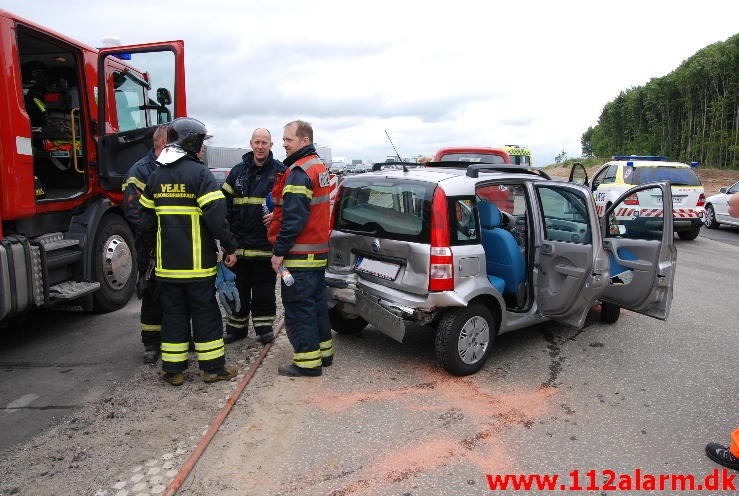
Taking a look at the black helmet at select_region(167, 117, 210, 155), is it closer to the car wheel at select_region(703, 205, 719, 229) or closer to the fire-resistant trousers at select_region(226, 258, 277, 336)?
the fire-resistant trousers at select_region(226, 258, 277, 336)

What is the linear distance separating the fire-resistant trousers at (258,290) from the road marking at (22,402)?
1670mm

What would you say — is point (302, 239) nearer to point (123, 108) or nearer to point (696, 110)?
point (123, 108)

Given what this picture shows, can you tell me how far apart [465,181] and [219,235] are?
1912 mm

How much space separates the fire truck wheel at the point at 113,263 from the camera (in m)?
5.90

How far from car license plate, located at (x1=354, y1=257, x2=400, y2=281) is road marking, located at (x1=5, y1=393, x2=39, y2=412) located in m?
2.59

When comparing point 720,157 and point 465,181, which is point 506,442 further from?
point 720,157

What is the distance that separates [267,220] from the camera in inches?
184

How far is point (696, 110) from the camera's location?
33875 mm

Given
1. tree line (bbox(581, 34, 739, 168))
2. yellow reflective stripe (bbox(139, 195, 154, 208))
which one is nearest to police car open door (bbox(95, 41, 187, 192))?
yellow reflective stripe (bbox(139, 195, 154, 208))

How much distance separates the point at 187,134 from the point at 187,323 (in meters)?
1.39

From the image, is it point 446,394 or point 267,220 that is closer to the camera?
point 446,394

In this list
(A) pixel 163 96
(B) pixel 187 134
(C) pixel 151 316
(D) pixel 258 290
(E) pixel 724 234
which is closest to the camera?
(B) pixel 187 134

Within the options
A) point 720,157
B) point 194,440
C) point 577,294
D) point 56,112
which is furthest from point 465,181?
point 720,157

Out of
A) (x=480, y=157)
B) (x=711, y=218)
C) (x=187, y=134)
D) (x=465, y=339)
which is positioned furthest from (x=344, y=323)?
(x=711, y=218)
